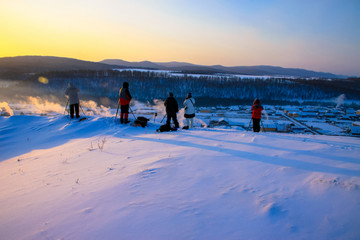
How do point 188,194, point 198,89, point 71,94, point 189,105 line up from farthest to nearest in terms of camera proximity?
1. point 198,89
2. point 71,94
3. point 189,105
4. point 188,194

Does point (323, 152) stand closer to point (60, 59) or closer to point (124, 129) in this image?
point (124, 129)

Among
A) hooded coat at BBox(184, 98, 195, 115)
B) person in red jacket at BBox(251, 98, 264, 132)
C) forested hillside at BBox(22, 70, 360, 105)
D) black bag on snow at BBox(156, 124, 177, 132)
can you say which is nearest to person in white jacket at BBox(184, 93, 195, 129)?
hooded coat at BBox(184, 98, 195, 115)

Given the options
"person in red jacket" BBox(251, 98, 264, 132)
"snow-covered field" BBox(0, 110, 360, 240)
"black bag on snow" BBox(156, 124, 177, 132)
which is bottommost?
"black bag on snow" BBox(156, 124, 177, 132)

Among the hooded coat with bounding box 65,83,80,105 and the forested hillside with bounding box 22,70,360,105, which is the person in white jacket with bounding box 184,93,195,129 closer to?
the hooded coat with bounding box 65,83,80,105

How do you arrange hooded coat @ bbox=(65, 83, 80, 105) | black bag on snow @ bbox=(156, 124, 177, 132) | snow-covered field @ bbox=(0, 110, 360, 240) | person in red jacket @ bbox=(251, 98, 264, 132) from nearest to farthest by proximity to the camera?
snow-covered field @ bbox=(0, 110, 360, 240), black bag on snow @ bbox=(156, 124, 177, 132), person in red jacket @ bbox=(251, 98, 264, 132), hooded coat @ bbox=(65, 83, 80, 105)

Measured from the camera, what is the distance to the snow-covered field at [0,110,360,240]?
222 cm

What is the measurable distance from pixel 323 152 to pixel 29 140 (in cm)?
1063

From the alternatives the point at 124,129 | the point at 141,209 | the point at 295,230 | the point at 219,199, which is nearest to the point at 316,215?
the point at 295,230

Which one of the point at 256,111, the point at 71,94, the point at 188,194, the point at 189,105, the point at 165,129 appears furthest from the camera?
the point at 71,94

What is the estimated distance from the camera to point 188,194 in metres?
2.93

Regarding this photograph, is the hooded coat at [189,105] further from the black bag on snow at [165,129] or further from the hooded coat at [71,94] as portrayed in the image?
the hooded coat at [71,94]

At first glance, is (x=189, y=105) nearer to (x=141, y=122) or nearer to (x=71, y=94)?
(x=141, y=122)

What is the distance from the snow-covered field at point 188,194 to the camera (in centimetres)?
222

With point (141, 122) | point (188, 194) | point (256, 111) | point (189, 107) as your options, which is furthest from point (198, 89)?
point (188, 194)
